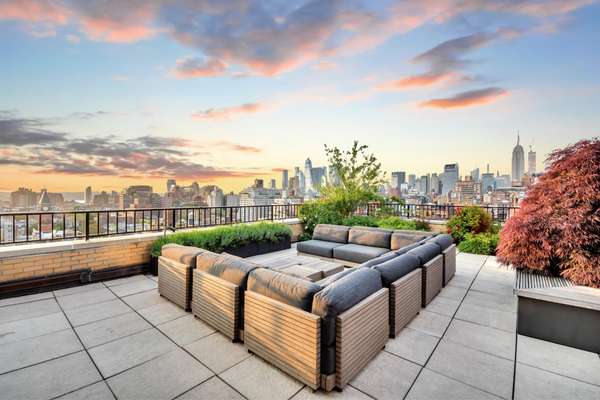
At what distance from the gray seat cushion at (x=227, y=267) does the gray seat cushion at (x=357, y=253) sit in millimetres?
2411

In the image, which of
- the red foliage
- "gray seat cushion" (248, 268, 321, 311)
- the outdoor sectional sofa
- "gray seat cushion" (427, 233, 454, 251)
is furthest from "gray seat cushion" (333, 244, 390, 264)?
"gray seat cushion" (248, 268, 321, 311)

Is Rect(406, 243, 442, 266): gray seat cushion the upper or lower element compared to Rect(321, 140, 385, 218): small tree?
lower

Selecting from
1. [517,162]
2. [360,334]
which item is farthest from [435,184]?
[360,334]

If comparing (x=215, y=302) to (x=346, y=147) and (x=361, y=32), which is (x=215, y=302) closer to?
(x=361, y=32)

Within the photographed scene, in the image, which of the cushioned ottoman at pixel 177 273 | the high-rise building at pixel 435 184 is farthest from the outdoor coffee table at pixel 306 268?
the high-rise building at pixel 435 184

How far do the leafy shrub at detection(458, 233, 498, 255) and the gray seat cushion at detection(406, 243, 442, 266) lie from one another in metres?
3.23

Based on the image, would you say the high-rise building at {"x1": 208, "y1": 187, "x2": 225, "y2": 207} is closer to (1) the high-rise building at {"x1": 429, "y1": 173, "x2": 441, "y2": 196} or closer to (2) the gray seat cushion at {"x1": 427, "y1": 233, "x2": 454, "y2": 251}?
(2) the gray seat cushion at {"x1": 427, "y1": 233, "x2": 454, "y2": 251}

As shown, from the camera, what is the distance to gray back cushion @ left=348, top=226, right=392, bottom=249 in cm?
488

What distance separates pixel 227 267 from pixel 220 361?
0.81 meters

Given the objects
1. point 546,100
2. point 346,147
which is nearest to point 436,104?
Result: point 546,100

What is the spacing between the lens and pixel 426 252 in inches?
132

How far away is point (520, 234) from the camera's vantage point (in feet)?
10.7

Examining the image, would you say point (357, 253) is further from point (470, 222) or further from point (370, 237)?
point (470, 222)

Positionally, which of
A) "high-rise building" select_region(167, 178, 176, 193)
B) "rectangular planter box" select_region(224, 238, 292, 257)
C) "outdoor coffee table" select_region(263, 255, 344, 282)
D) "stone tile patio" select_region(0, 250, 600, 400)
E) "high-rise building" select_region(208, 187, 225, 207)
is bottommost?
"stone tile patio" select_region(0, 250, 600, 400)
